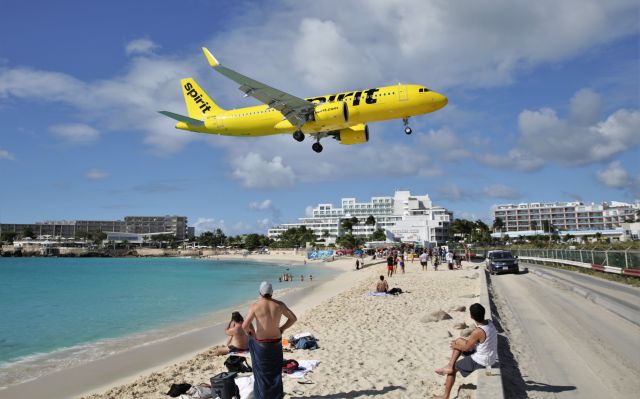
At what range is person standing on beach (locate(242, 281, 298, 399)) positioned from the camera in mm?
5699

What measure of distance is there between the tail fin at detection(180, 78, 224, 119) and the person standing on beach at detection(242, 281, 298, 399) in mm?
20873

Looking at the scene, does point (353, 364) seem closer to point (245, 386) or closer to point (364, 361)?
point (364, 361)

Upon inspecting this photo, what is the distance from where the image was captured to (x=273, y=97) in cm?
1898

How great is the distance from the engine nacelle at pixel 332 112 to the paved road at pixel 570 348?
965 cm

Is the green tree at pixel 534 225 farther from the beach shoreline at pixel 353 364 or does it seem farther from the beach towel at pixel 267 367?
the beach towel at pixel 267 367

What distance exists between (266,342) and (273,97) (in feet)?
48.2

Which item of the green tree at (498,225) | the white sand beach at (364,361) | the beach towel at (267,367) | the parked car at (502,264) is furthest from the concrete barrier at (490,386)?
the green tree at (498,225)

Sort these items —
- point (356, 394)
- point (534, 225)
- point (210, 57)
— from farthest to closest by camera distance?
point (534, 225) < point (210, 57) < point (356, 394)

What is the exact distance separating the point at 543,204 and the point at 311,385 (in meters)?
193

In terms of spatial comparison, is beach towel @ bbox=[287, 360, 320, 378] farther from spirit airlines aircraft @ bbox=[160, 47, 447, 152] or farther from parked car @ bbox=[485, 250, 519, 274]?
parked car @ bbox=[485, 250, 519, 274]

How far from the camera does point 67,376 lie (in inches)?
471

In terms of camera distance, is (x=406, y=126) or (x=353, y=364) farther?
(x=406, y=126)

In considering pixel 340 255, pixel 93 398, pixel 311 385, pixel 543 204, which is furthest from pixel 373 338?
pixel 543 204

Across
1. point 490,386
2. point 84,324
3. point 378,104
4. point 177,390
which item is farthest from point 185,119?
point 490,386
